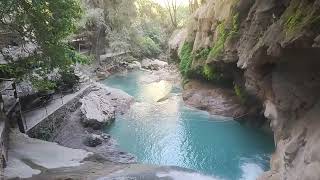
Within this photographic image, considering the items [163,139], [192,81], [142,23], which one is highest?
[142,23]

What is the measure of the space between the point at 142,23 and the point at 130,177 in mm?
31576

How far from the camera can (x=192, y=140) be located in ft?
58.4

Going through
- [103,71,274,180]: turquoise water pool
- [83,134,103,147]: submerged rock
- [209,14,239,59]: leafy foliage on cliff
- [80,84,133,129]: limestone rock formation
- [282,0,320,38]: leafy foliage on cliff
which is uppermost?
[282,0,320,38]: leafy foliage on cliff

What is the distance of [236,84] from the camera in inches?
781

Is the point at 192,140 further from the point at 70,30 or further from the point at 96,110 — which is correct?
the point at 70,30

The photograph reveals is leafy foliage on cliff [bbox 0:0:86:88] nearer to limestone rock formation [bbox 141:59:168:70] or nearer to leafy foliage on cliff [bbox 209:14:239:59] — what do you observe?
leafy foliage on cliff [bbox 209:14:239:59]

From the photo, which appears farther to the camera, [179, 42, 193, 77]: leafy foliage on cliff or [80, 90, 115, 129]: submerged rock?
[179, 42, 193, 77]: leafy foliage on cliff

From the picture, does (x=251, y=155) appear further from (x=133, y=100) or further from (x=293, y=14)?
(x=133, y=100)

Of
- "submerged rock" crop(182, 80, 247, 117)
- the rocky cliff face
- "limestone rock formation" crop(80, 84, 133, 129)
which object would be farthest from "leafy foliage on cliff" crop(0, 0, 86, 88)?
"submerged rock" crop(182, 80, 247, 117)

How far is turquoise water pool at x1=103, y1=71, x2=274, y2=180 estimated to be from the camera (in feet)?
49.0

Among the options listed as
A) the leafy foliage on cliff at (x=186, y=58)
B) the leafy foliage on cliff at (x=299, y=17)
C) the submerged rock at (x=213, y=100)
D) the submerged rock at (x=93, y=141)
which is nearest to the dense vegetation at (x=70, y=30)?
the submerged rock at (x=93, y=141)

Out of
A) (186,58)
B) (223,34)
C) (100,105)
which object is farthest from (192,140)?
(186,58)

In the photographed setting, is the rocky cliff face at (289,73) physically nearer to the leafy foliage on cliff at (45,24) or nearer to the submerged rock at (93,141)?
the leafy foliage on cliff at (45,24)

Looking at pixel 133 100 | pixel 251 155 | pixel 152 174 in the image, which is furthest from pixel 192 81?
pixel 152 174
